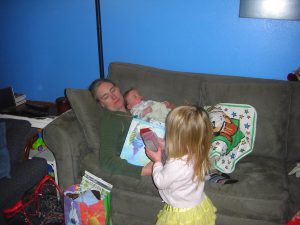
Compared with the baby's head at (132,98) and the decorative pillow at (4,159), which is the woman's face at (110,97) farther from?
the decorative pillow at (4,159)

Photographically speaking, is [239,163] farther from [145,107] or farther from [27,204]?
[27,204]

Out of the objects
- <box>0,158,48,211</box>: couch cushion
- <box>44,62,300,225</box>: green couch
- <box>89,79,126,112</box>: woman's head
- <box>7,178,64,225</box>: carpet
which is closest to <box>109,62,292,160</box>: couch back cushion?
<box>44,62,300,225</box>: green couch

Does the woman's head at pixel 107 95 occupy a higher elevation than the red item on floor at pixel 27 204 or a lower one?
higher

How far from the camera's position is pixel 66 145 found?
1.81 m

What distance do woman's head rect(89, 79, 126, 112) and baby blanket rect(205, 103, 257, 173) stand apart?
638mm

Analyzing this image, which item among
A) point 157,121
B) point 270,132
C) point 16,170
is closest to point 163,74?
point 157,121

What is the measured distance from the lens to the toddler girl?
3.94 feet

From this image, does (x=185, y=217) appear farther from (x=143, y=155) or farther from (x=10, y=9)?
(x=10, y=9)

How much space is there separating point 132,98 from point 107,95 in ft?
0.64

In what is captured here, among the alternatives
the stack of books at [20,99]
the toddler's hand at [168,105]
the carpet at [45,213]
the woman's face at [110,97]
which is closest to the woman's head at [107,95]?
the woman's face at [110,97]

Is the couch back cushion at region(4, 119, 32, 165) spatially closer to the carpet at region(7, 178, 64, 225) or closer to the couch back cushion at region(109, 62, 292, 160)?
the carpet at region(7, 178, 64, 225)

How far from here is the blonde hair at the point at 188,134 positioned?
1.19 meters

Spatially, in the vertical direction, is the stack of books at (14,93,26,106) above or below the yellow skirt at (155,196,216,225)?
above

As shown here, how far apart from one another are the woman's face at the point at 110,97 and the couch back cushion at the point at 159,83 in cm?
22
